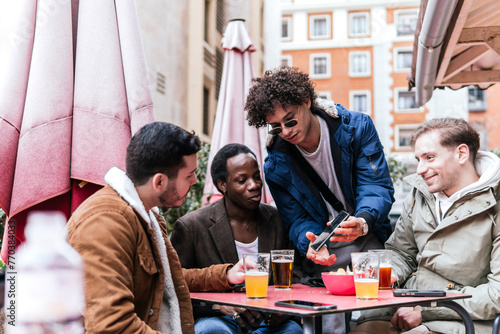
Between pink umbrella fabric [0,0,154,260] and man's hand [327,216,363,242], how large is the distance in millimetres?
1105

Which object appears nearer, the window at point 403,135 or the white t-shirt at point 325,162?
the white t-shirt at point 325,162

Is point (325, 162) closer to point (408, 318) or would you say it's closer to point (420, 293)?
point (408, 318)

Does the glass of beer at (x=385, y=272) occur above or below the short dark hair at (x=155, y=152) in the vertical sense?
below

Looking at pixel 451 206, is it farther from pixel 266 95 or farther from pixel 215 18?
pixel 215 18

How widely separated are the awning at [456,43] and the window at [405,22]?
93.5 ft

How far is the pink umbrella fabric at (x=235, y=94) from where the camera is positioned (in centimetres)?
540

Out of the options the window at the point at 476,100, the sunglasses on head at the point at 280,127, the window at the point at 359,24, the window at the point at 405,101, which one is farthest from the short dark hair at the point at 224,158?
the window at the point at 359,24

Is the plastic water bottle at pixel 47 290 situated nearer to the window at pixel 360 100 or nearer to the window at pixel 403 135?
the window at pixel 403 135

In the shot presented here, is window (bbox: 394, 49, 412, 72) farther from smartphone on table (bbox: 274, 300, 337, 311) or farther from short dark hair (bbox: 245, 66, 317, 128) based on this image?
smartphone on table (bbox: 274, 300, 337, 311)

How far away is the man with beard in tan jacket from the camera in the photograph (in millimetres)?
1621

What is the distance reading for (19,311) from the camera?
1.04 meters

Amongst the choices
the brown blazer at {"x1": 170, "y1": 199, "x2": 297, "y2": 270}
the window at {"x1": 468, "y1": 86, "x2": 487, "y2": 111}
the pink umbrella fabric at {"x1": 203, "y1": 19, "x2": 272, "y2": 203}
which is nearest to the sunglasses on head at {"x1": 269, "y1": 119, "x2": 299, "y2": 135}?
the brown blazer at {"x1": 170, "y1": 199, "x2": 297, "y2": 270}

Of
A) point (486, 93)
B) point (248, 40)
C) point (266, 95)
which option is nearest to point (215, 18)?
point (248, 40)

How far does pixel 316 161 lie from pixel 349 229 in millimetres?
693
